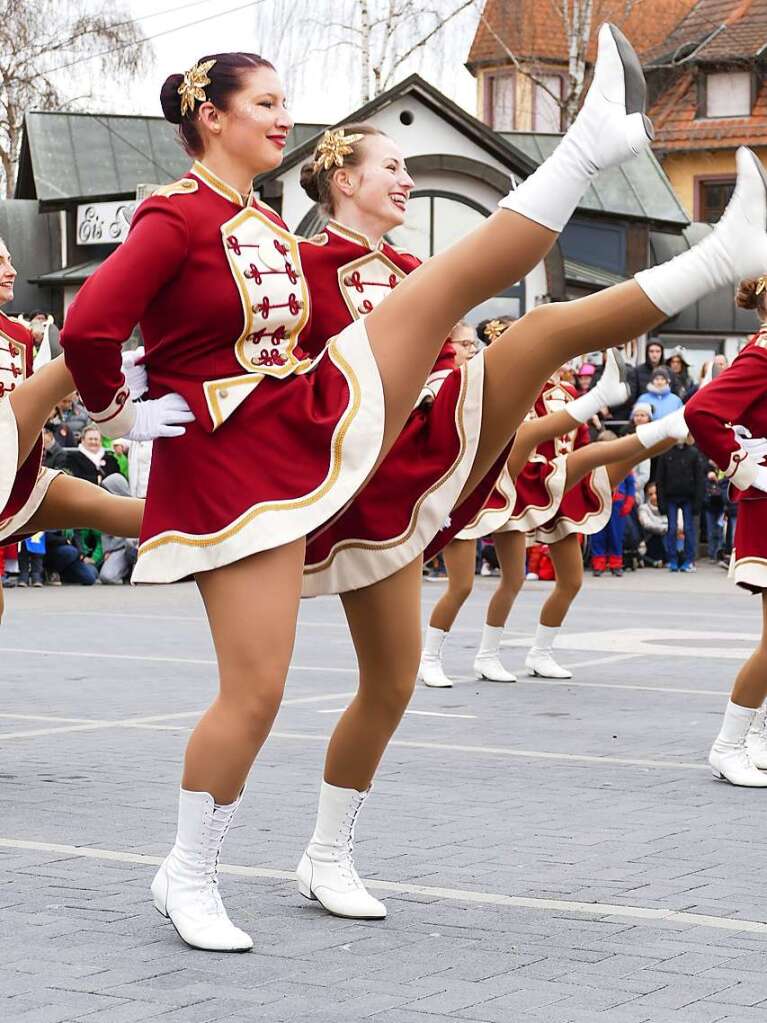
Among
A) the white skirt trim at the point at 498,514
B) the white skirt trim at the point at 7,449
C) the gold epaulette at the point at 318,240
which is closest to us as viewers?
the gold epaulette at the point at 318,240

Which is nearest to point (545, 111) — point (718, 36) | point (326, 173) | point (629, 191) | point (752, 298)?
point (718, 36)

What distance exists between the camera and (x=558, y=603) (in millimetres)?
11227

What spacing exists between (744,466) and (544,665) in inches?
172

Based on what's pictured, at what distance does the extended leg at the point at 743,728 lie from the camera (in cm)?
738

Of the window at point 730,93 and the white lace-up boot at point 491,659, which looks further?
the window at point 730,93

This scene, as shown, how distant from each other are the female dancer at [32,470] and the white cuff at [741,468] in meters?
2.23

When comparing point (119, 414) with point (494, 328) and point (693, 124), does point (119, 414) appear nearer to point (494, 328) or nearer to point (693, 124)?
point (494, 328)

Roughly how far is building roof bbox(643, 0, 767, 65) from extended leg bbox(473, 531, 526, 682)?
3849 cm

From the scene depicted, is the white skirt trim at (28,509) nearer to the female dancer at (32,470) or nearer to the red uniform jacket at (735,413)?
the female dancer at (32,470)

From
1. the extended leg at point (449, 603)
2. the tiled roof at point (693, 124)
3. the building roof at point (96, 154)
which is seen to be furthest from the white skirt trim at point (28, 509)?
the tiled roof at point (693, 124)

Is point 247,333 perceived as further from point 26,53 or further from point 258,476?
point 26,53

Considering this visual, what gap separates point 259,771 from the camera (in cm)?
754

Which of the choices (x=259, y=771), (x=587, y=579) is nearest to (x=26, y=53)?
(x=587, y=579)

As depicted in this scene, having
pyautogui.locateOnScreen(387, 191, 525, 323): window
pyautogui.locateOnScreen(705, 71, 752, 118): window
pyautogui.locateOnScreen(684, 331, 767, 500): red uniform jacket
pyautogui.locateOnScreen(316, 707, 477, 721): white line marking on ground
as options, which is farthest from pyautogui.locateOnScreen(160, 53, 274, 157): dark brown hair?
pyautogui.locateOnScreen(705, 71, 752, 118): window
